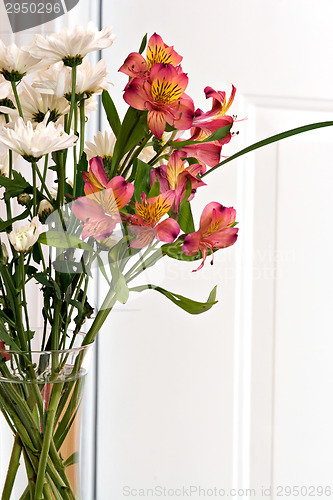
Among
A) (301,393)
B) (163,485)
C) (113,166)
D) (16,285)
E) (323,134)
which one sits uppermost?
(323,134)

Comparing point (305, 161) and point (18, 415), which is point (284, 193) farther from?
point (18, 415)

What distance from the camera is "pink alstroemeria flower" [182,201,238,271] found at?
1.48 ft

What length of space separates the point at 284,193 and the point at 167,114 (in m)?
0.43

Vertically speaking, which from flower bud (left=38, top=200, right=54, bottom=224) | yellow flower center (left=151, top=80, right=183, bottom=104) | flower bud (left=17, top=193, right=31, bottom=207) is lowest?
flower bud (left=38, top=200, right=54, bottom=224)

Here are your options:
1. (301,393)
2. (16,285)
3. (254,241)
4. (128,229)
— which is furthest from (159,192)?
(301,393)

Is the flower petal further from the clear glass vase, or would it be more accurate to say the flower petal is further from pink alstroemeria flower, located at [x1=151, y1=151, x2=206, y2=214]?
the clear glass vase

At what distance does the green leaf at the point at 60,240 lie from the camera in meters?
0.44

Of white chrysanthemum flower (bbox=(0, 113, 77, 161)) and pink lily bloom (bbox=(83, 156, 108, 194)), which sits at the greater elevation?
white chrysanthemum flower (bbox=(0, 113, 77, 161))

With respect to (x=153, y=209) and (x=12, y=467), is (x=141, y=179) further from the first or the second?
(x=12, y=467)

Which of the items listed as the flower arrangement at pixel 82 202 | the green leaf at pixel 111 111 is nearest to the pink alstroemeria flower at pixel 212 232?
the flower arrangement at pixel 82 202

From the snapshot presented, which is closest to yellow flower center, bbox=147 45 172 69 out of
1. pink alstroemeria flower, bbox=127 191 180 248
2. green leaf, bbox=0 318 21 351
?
pink alstroemeria flower, bbox=127 191 180 248

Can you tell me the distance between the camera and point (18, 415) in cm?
49

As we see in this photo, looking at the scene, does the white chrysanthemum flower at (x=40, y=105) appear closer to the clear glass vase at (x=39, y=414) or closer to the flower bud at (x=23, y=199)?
the flower bud at (x=23, y=199)

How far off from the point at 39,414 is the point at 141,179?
220 millimetres
